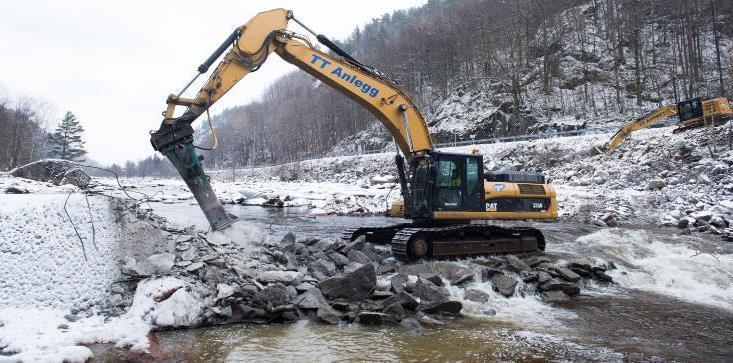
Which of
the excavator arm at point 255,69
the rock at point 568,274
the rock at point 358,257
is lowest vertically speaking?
the rock at point 568,274

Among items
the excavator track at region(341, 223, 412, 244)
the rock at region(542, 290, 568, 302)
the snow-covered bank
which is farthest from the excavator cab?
the rock at region(542, 290, 568, 302)

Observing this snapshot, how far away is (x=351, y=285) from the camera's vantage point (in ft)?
22.7

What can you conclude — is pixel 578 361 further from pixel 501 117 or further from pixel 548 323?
pixel 501 117

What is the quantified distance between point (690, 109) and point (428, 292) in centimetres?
2506

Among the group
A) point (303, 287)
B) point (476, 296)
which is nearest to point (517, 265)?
point (476, 296)

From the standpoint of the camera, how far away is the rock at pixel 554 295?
7670 millimetres

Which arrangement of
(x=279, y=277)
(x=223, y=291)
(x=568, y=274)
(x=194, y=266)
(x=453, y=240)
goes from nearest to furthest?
(x=223, y=291) → (x=194, y=266) → (x=279, y=277) → (x=568, y=274) → (x=453, y=240)

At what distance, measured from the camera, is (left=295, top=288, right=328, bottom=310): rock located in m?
6.39

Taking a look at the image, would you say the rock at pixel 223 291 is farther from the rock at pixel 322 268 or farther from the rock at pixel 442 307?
the rock at pixel 442 307

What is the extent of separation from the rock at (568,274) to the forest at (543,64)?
108ft

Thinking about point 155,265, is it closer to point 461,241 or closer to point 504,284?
point 504,284

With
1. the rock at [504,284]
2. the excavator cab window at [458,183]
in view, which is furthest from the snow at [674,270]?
the excavator cab window at [458,183]

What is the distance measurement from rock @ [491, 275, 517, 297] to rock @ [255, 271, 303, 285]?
344 centimetres

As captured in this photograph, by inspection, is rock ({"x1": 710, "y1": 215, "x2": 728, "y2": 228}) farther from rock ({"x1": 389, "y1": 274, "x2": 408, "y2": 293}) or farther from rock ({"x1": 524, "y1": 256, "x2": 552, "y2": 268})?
rock ({"x1": 389, "y1": 274, "x2": 408, "y2": 293})
